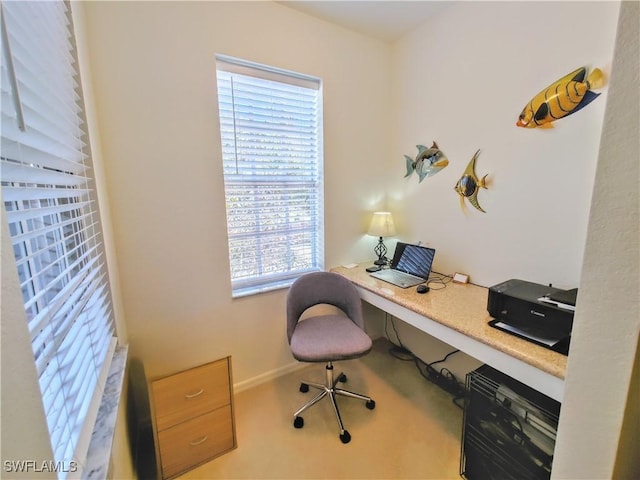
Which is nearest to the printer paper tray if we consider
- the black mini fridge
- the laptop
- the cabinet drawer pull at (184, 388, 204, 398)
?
the black mini fridge

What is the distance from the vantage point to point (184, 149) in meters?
1.54

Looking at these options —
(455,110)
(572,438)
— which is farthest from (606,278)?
(455,110)

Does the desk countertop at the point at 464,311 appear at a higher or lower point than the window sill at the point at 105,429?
higher

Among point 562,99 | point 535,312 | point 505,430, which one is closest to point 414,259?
point 535,312

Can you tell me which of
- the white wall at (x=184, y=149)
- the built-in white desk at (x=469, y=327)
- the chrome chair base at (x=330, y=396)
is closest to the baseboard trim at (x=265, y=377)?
the white wall at (x=184, y=149)

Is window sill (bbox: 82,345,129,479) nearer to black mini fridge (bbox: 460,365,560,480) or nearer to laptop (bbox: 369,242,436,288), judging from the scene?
black mini fridge (bbox: 460,365,560,480)

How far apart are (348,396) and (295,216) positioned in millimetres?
1361

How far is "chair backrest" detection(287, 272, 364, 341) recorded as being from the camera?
6.02 ft

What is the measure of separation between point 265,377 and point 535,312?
180 centimetres

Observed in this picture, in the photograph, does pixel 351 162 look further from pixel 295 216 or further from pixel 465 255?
pixel 465 255

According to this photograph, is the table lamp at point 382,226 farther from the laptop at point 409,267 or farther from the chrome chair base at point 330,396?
the chrome chair base at point 330,396

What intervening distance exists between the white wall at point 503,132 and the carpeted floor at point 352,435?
0.96 metres

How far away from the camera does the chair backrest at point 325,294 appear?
184 centimetres

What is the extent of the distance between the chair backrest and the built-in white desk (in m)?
0.11
